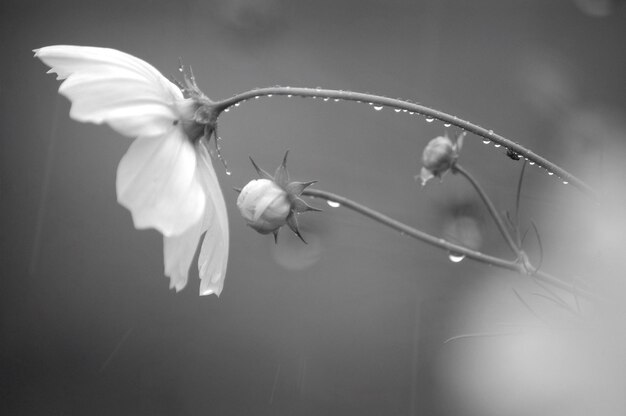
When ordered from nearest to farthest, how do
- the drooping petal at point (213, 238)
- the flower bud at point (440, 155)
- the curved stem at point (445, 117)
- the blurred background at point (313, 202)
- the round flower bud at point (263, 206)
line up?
the curved stem at point (445, 117), the drooping petal at point (213, 238), the round flower bud at point (263, 206), the flower bud at point (440, 155), the blurred background at point (313, 202)

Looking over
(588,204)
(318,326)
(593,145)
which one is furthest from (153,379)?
(588,204)

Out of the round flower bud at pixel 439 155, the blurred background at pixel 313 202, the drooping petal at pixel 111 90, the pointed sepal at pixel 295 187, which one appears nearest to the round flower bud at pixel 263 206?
the pointed sepal at pixel 295 187

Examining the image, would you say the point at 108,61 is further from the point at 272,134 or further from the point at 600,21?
the point at 600,21

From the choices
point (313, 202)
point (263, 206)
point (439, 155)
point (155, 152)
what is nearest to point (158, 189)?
point (155, 152)

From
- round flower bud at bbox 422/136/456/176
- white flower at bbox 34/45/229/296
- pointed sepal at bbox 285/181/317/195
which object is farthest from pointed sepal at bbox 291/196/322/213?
round flower bud at bbox 422/136/456/176

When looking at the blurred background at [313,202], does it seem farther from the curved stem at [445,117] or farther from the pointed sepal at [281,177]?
the curved stem at [445,117]

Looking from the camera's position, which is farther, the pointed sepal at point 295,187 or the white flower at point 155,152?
the pointed sepal at point 295,187

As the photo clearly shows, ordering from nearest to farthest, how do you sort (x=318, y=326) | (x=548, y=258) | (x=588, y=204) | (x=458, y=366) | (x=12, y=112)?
(x=588, y=204)
(x=548, y=258)
(x=458, y=366)
(x=318, y=326)
(x=12, y=112)
